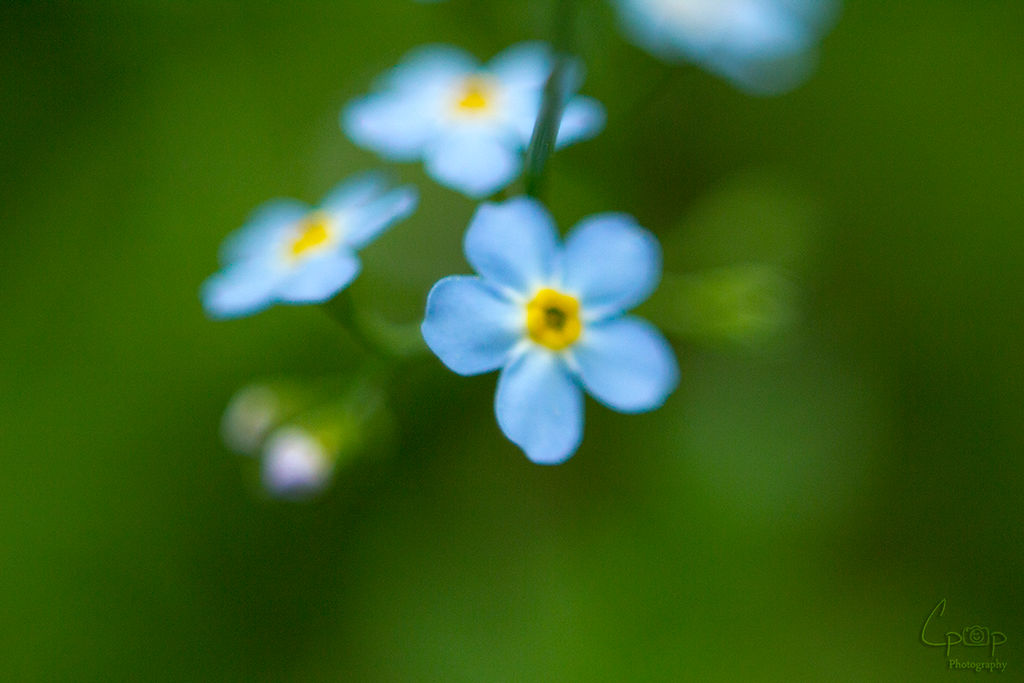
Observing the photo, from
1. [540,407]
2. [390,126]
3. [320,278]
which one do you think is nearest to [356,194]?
[390,126]

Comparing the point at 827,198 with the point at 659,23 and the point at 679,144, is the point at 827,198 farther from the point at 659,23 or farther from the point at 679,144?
the point at 659,23

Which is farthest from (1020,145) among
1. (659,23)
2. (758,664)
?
(758,664)

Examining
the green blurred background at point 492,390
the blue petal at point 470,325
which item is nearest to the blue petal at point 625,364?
the blue petal at point 470,325

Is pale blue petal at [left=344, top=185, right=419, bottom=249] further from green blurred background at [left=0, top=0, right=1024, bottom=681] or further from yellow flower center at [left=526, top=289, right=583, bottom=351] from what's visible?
green blurred background at [left=0, top=0, right=1024, bottom=681]

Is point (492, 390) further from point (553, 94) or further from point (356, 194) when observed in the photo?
point (553, 94)

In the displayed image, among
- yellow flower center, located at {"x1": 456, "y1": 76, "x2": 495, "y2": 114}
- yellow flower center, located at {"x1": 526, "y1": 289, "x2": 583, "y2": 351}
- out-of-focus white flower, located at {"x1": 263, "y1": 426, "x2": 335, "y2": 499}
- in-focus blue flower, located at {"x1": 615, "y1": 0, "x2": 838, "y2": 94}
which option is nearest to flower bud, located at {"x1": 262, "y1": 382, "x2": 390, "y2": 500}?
out-of-focus white flower, located at {"x1": 263, "y1": 426, "x2": 335, "y2": 499}

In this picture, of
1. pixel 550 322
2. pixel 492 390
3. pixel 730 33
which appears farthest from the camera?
pixel 492 390
